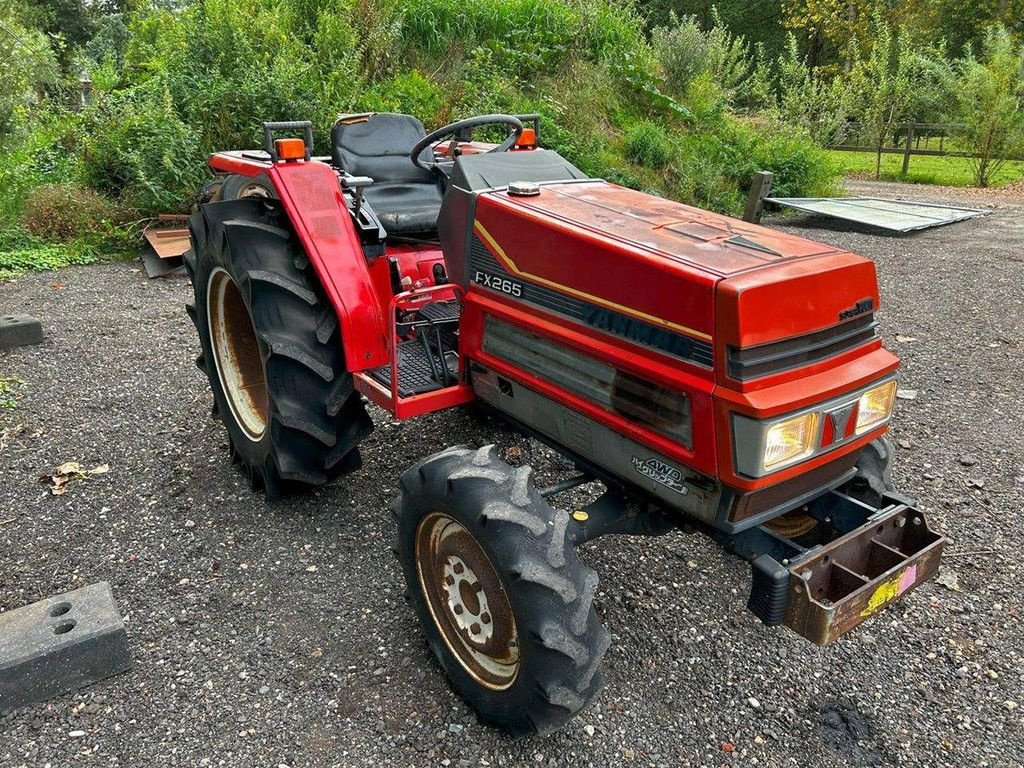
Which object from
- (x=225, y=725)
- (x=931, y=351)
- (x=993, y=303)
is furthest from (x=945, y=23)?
(x=225, y=725)

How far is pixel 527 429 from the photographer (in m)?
2.69

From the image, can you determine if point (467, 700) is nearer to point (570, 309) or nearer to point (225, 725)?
point (225, 725)

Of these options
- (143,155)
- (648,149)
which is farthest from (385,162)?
(648,149)

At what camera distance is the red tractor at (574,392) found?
6.43 feet

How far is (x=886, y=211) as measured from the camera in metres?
10.6

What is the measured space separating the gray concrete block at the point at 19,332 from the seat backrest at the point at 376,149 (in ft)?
8.98

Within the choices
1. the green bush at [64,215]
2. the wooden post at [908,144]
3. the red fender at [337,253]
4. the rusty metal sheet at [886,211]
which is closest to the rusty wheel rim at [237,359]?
the red fender at [337,253]

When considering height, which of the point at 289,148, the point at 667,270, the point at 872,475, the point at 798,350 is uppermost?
the point at 289,148

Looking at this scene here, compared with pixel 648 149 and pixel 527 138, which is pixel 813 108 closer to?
pixel 648 149

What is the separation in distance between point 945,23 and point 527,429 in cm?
2861

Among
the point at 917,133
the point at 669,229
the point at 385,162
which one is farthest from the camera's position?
the point at 917,133

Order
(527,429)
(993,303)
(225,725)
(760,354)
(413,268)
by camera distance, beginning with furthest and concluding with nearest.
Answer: (993,303) < (413,268) < (527,429) < (225,725) < (760,354)

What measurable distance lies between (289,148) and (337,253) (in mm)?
529

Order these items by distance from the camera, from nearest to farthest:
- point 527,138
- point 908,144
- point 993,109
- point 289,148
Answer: point 289,148 → point 527,138 → point 993,109 → point 908,144
